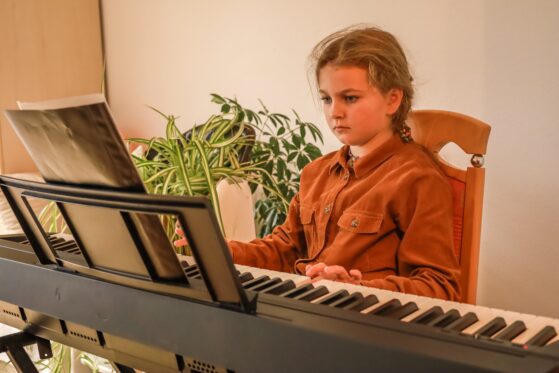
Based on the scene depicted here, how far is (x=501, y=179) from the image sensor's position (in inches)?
84.5

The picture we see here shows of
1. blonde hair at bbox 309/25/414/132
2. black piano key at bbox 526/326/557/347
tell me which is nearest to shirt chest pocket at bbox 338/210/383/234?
blonde hair at bbox 309/25/414/132

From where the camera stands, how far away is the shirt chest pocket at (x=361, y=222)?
1320 mm

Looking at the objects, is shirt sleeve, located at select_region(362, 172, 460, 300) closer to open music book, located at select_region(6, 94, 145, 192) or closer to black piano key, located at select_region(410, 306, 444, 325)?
black piano key, located at select_region(410, 306, 444, 325)

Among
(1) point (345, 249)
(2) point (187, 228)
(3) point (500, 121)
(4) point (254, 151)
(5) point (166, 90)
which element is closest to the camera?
(2) point (187, 228)

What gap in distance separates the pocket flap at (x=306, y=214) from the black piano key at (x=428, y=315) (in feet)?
2.15

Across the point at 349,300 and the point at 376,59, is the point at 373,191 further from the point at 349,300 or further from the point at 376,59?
the point at 349,300

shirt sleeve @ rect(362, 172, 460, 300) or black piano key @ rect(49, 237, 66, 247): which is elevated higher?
black piano key @ rect(49, 237, 66, 247)

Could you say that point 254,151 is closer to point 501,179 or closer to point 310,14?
point 310,14

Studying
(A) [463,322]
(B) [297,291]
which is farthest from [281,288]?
(A) [463,322]

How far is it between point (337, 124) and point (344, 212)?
18cm

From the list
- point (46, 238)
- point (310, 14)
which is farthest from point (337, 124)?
point (310, 14)

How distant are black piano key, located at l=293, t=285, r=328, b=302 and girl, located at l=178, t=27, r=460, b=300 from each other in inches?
11.6

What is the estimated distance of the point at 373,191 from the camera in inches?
53.1

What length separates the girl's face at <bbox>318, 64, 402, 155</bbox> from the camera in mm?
1362
